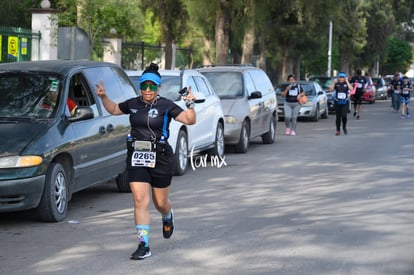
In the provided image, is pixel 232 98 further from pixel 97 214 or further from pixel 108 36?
pixel 108 36

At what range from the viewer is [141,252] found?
7406mm

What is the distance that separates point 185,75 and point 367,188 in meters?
4.12

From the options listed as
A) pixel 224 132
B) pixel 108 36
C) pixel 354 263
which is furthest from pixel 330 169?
pixel 108 36

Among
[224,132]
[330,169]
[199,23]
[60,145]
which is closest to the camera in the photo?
[60,145]

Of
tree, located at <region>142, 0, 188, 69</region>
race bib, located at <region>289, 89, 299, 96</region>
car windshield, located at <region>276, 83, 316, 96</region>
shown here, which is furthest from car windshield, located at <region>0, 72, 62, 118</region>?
tree, located at <region>142, 0, 188, 69</region>

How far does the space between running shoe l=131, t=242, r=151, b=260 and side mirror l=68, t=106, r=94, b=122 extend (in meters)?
2.72

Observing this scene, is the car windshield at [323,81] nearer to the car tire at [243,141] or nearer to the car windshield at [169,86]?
the car tire at [243,141]

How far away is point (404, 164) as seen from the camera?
15711 millimetres

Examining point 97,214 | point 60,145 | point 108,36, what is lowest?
point 97,214

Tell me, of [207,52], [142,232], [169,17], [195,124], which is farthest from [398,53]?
[142,232]

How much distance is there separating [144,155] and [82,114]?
2.41 metres

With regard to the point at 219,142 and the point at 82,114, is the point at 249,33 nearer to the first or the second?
the point at 219,142

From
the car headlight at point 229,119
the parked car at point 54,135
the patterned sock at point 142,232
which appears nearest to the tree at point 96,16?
the car headlight at point 229,119

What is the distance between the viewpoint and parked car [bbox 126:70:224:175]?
531 inches
